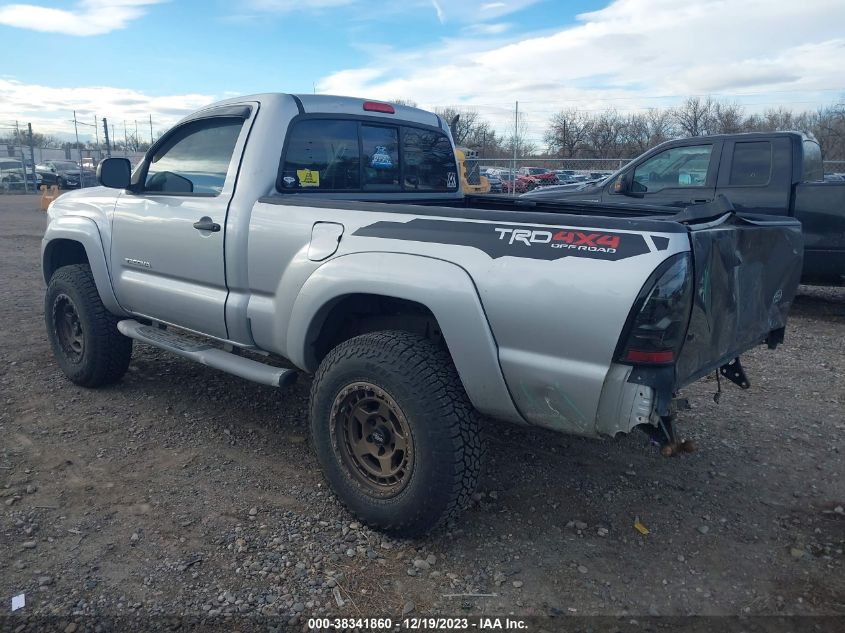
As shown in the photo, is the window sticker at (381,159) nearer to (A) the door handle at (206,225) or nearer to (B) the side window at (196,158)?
(B) the side window at (196,158)

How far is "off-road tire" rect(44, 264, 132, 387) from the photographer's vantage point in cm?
469

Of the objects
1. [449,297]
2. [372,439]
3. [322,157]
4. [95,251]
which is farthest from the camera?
[95,251]

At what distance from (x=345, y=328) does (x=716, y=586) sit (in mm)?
2085

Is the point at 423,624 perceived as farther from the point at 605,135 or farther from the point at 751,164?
the point at 605,135

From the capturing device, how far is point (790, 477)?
12.4 feet

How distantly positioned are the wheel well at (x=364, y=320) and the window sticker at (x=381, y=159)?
121 centimetres

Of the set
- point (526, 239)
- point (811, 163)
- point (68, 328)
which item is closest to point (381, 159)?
point (526, 239)

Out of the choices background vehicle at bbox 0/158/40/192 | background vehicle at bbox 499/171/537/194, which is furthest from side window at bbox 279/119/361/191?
background vehicle at bbox 0/158/40/192

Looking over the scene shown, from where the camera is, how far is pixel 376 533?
10.4ft

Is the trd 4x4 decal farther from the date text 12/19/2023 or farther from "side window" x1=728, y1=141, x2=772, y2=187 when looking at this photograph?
"side window" x1=728, y1=141, x2=772, y2=187

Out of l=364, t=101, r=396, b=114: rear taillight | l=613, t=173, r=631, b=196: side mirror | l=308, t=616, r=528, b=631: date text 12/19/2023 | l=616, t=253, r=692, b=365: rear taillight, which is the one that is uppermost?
l=364, t=101, r=396, b=114: rear taillight

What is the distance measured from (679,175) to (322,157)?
16.8ft

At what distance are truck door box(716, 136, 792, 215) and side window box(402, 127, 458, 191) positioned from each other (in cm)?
358

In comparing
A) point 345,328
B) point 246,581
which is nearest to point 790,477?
point 345,328
